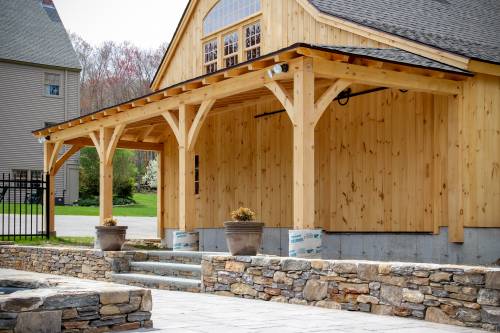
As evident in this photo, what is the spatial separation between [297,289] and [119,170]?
89.6 feet

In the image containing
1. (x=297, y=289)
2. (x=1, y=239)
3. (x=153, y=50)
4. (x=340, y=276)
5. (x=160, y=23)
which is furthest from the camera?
(x=160, y=23)

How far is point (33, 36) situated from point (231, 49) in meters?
21.2

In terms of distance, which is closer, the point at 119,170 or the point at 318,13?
the point at 318,13

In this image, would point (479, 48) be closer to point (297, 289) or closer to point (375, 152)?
point (375, 152)

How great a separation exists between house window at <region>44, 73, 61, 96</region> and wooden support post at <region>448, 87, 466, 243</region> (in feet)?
86.4

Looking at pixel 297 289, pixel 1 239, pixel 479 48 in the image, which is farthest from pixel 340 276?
pixel 1 239

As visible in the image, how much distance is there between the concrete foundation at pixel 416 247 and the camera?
37.2 feet

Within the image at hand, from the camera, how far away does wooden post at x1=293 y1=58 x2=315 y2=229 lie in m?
9.63

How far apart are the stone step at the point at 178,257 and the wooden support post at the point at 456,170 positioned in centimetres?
434

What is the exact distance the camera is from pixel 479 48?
43.0 feet

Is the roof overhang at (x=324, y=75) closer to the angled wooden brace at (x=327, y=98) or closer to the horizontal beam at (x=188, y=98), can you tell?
the horizontal beam at (x=188, y=98)

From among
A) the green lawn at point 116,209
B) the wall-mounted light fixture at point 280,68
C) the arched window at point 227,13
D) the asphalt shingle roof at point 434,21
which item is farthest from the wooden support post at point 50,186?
the wall-mounted light fixture at point 280,68

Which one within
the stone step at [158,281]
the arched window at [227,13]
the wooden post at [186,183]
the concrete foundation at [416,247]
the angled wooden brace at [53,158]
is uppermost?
the arched window at [227,13]

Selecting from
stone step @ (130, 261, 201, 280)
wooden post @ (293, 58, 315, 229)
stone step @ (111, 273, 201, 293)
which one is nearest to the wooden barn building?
wooden post @ (293, 58, 315, 229)
